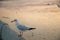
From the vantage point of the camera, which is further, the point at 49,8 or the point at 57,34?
the point at 49,8

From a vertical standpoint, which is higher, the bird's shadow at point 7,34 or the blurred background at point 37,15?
the blurred background at point 37,15

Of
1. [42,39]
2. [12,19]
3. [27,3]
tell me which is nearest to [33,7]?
[27,3]

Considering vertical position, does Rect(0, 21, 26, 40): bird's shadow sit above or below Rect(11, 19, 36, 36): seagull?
below

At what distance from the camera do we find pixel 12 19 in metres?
1.30

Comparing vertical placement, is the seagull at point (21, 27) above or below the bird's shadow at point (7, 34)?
above

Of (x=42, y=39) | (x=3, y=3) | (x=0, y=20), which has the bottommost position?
(x=42, y=39)

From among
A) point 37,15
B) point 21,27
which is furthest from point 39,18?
point 21,27

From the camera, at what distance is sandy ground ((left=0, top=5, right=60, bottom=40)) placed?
1224 millimetres

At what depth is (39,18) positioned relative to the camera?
134 cm

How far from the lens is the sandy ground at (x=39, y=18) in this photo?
1.22 meters

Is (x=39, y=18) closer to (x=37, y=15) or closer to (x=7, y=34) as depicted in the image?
(x=37, y=15)

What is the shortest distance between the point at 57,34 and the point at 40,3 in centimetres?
35

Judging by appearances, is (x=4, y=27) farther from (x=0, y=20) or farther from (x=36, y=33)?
(x=36, y=33)

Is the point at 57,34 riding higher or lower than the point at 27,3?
lower
